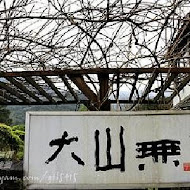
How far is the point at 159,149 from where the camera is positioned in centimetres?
304

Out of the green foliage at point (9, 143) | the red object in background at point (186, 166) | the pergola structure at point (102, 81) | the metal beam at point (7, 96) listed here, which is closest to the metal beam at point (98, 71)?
the pergola structure at point (102, 81)

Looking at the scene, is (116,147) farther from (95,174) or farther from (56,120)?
(56,120)

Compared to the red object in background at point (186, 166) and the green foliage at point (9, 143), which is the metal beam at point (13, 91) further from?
the red object in background at point (186, 166)

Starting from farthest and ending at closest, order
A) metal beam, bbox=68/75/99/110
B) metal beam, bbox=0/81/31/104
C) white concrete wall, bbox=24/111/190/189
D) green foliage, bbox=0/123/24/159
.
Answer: green foliage, bbox=0/123/24/159 → metal beam, bbox=0/81/31/104 → metal beam, bbox=68/75/99/110 → white concrete wall, bbox=24/111/190/189

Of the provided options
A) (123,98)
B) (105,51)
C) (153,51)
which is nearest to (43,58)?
(105,51)

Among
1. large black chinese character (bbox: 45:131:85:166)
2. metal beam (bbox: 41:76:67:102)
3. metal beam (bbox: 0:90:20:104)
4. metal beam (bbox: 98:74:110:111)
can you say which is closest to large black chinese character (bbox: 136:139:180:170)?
large black chinese character (bbox: 45:131:85:166)

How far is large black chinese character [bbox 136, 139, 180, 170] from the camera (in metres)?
3.04

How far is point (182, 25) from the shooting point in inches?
139

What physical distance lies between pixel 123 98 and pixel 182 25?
2481 mm

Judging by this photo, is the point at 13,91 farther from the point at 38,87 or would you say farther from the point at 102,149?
the point at 102,149

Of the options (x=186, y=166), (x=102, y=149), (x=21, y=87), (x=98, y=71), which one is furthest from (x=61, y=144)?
(x=21, y=87)

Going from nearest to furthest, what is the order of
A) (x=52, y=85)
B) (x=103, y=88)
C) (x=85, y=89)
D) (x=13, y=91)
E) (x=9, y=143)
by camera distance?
(x=103, y=88)
(x=85, y=89)
(x=52, y=85)
(x=13, y=91)
(x=9, y=143)

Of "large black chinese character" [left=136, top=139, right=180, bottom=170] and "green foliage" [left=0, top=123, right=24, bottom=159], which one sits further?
"green foliage" [left=0, top=123, right=24, bottom=159]

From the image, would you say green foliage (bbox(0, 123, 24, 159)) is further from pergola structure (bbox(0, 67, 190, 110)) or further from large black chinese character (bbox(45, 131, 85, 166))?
large black chinese character (bbox(45, 131, 85, 166))
